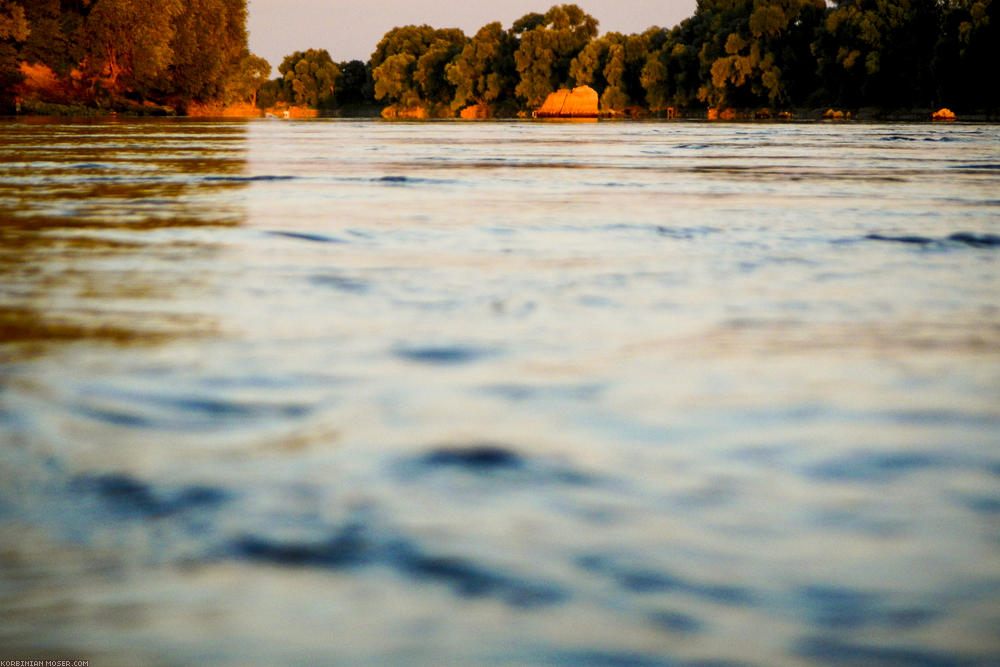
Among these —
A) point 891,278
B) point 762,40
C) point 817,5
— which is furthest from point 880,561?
point 817,5

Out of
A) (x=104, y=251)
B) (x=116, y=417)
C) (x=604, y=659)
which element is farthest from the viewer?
(x=104, y=251)

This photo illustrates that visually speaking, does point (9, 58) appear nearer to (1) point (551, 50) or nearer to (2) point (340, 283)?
(2) point (340, 283)

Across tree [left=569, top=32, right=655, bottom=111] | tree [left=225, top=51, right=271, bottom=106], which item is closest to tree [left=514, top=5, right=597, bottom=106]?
tree [left=569, top=32, right=655, bottom=111]

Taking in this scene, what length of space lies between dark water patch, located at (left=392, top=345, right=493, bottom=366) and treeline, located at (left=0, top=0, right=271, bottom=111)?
2827 cm

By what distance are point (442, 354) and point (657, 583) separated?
80 centimetres

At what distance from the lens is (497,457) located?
107cm

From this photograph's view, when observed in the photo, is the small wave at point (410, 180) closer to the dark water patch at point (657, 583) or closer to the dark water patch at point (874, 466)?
the dark water patch at point (874, 466)

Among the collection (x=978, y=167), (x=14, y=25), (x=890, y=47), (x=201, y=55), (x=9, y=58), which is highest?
(x=890, y=47)

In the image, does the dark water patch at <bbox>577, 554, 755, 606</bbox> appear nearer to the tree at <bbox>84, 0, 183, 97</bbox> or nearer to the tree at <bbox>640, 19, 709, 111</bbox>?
the tree at <bbox>84, 0, 183, 97</bbox>

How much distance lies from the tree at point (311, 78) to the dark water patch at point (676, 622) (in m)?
120

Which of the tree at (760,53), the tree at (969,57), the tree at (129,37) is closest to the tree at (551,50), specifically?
the tree at (760,53)

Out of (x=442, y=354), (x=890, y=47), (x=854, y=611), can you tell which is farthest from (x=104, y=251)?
(x=890, y=47)

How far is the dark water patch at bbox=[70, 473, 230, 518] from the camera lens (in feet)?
2.94

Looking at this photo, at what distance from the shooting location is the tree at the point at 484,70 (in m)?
91.6
